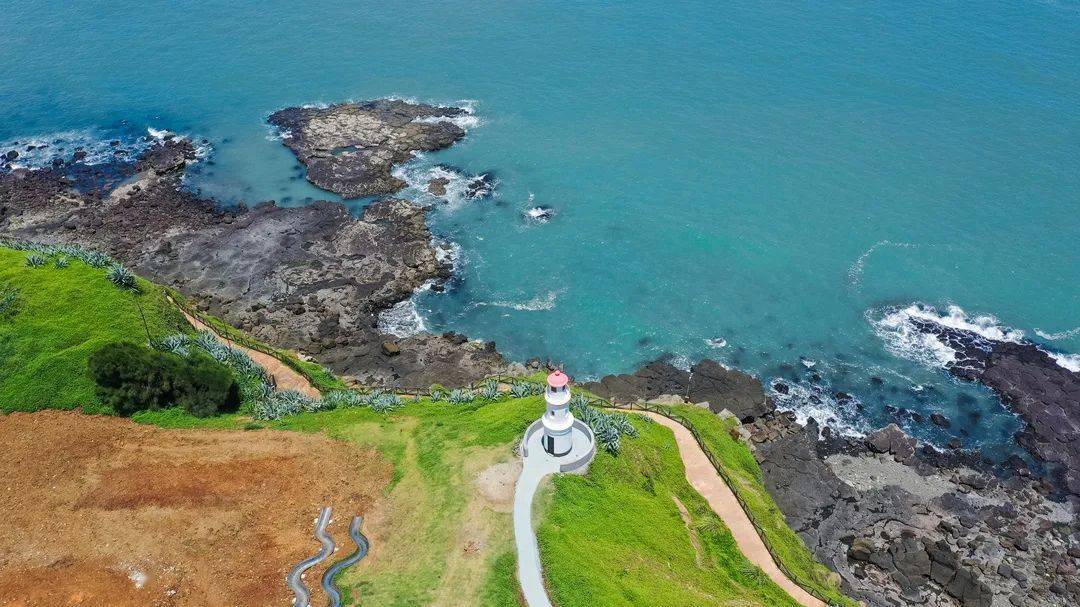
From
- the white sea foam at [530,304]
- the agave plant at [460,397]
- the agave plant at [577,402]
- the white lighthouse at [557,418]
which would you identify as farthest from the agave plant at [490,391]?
the white sea foam at [530,304]

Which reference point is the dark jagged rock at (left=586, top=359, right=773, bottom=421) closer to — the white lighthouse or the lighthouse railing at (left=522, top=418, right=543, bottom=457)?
the lighthouse railing at (left=522, top=418, right=543, bottom=457)

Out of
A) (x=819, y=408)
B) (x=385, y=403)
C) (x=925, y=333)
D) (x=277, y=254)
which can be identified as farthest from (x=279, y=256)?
(x=925, y=333)

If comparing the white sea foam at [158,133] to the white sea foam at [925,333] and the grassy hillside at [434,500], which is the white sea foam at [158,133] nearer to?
the grassy hillside at [434,500]

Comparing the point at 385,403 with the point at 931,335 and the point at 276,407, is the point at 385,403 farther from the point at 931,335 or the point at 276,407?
the point at 931,335

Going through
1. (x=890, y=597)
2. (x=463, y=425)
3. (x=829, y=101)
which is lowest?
(x=890, y=597)

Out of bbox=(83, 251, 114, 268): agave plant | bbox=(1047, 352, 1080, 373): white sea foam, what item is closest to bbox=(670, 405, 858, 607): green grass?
bbox=(1047, 352, 1080, 373): white sea foam

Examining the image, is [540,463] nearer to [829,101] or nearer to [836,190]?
[836,190]

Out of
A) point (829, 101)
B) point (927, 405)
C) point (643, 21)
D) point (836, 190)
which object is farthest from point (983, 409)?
point (643, 21)
